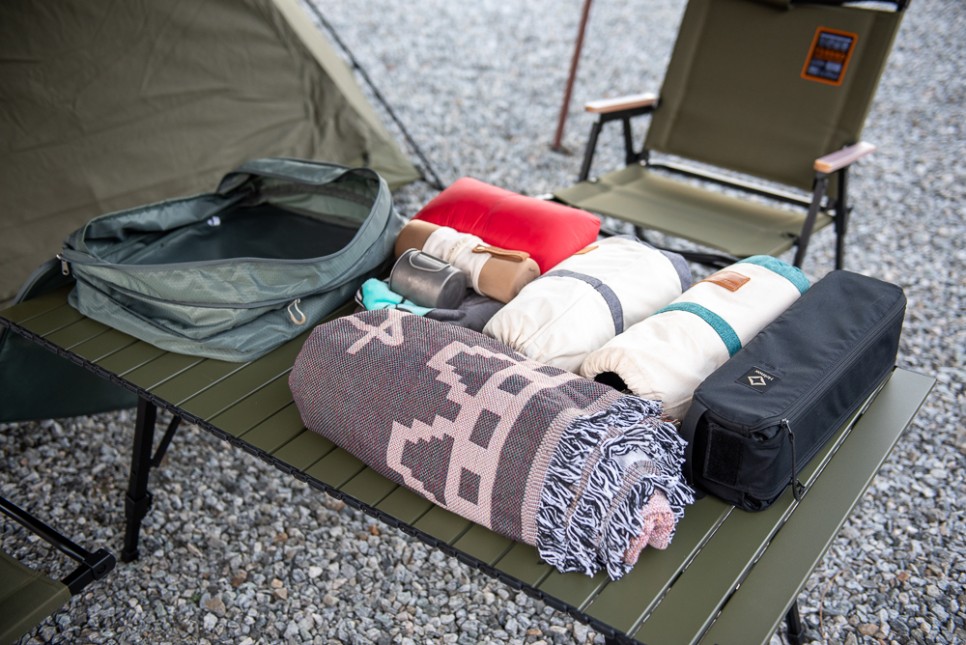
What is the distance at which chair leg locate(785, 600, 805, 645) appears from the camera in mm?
1919

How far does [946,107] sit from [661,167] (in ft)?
8.84

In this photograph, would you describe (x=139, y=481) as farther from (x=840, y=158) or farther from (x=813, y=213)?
(x=840, y=158)

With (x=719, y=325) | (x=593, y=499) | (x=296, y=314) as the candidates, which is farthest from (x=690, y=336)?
(x=296, y=314)

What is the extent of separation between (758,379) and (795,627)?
0.74 m

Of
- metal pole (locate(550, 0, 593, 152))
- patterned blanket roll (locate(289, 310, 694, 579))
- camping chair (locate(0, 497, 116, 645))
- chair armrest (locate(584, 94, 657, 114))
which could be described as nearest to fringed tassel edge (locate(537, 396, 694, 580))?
patterned blanket roll (locate(289, 310, 694, 579))

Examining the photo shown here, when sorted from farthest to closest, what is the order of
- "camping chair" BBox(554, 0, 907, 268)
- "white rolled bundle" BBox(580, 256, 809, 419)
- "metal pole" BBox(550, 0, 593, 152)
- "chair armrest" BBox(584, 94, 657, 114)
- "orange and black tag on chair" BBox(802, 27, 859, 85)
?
1. "metal pole" BBox(550, 0, 593, 152)
2. "chair armrest" BBox(584, 94, 657, 114)
3. "orange and black tag on chair" BBox(802, 27, 859, 85)
4. "camping chair" BBox(554, 0, 907, 268)
5. "white rolled bundle" BBox(580, 256, 809, 419)

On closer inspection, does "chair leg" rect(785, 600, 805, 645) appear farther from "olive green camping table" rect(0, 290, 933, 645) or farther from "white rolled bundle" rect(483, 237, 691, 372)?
"white rolled bundle" rect(483, 237, 691, 372)

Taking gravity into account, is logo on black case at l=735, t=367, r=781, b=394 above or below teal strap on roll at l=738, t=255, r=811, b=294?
below

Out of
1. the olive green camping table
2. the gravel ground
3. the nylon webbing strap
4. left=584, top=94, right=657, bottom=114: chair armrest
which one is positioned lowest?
the gravel ground

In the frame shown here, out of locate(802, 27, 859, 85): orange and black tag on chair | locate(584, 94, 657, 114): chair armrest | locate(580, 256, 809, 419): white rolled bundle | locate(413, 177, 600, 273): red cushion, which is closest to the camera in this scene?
locate(580, 256, 809, 419): white rolled bundle

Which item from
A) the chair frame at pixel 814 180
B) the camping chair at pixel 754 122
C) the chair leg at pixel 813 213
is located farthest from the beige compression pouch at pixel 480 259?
the chair leg at pixel 813 213

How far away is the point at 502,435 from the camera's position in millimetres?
1430

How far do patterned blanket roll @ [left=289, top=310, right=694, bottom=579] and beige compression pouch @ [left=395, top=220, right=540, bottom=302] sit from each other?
0.33 meters

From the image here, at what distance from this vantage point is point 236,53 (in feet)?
10.8
